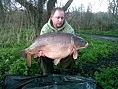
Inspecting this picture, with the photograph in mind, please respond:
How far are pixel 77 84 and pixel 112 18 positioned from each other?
18.4m

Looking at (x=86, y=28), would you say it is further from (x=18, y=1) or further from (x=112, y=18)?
(x=18, y=1)

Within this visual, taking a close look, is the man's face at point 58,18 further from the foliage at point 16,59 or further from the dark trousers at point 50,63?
the foliage at point 16,59

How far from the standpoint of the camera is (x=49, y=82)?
3035 millimetres

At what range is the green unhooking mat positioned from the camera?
2.87m

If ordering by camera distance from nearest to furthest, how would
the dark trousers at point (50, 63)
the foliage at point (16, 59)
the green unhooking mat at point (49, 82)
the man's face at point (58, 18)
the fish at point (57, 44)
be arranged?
the green unhooking mat at point (49, 82), the fish at point (57, 44), the man's face at point (58, 18), the dark trousers at point (50, 63), the foliage at point (16, 59)

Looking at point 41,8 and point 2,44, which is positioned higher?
point 41,8

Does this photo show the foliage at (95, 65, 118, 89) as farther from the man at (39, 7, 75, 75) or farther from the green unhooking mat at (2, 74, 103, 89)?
the green unhooking mat at (2, 74, 103, 89)

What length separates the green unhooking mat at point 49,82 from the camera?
9.41 feet

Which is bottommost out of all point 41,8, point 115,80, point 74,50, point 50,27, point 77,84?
point 115,80

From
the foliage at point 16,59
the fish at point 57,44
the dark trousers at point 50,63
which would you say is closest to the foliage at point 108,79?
the foliage at point 16,59

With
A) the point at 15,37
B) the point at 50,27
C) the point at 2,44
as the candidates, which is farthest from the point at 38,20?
the point at 50,27

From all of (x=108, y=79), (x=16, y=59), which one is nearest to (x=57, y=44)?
(x=108, y=79)

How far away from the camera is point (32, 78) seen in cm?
310

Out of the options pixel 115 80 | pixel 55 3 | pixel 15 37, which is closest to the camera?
pixel 115 80
